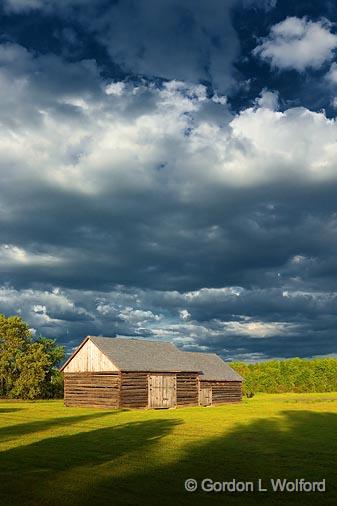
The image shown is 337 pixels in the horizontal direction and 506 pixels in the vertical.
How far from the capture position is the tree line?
103500mm

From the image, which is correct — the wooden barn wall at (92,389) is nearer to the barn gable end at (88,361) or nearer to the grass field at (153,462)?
the barn gable end at (88,361)

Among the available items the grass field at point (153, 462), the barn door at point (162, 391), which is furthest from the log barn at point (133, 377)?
the grass field at point (153, 462)

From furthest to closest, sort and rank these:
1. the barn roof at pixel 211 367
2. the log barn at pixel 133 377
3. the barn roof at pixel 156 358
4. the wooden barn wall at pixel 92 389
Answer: the barn roof at pixel 211 367
the barn roof at pixel 156 358
the log barn at pixel 133 377
the wooden barn wall at pixel 92 389

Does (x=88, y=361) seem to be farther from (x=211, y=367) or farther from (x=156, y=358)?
(x=211, y=367)

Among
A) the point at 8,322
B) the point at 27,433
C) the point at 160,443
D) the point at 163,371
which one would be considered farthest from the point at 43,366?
the point at 160,443

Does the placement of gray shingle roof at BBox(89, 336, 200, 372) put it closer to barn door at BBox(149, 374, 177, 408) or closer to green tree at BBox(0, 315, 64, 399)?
barn door at BBox(149, 374, 177, 408)

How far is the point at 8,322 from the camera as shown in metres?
73.8

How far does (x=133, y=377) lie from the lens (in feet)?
168

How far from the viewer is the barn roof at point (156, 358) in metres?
52.5

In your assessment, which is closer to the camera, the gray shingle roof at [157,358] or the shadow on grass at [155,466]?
the shadow on grass at [155,466]

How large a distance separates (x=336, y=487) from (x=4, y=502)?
8475 mm

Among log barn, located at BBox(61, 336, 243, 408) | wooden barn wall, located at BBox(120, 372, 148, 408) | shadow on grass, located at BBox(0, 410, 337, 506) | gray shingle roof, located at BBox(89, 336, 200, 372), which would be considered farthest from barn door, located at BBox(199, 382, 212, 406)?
shadow on grass, located at BBox(0, 410, 337, 506)

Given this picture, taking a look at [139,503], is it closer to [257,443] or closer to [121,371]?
[257,443]

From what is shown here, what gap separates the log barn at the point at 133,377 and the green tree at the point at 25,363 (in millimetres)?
Result: 16410
